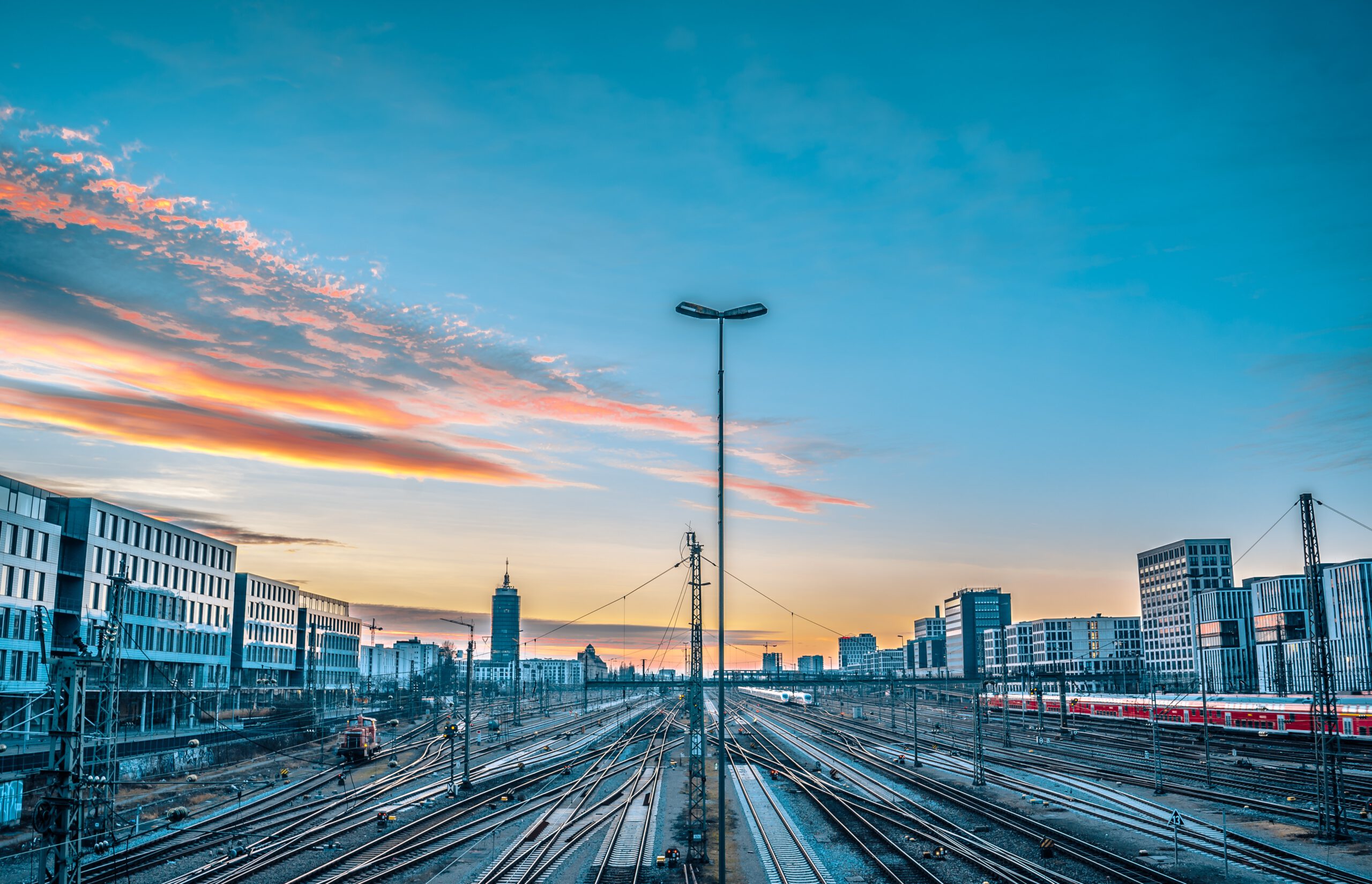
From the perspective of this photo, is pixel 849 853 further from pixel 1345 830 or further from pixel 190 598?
pixel 190 598

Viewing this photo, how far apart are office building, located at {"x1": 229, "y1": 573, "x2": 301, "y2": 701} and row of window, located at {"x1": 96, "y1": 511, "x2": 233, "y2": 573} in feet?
19.1

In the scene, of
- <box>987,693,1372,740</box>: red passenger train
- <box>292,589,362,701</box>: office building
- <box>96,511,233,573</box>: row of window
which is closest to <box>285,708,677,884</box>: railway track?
<box>987,693,1372,740</box>: red passenger train

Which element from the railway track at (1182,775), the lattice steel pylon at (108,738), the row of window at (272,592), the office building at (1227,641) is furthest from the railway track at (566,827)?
the office building at (1227,641)

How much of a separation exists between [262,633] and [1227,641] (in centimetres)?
16648

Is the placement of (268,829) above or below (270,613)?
below

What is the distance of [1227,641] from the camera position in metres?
179

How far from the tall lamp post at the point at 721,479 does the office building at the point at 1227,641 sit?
579ft

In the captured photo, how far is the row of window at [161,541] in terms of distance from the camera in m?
80.6

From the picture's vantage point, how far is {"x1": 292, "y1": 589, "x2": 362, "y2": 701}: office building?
141625 mm

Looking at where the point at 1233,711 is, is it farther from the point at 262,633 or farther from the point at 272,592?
the point at 272,592

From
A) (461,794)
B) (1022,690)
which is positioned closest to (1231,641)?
(1022,690)

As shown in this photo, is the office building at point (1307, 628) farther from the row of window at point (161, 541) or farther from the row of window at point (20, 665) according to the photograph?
the row of window at point (20, 665)

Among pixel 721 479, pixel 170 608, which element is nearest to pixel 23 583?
pixel 170 608

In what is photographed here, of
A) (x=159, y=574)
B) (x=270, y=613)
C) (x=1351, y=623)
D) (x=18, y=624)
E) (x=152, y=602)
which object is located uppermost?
(x=159, y=574)
